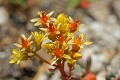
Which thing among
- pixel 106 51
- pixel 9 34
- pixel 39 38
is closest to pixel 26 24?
pixel 9 34

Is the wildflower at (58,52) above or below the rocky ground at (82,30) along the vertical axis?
below

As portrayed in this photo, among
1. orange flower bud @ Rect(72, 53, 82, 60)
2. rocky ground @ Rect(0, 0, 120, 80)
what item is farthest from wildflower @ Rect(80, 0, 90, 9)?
orange flower bud @ Rect(72, 53, 82, 60)

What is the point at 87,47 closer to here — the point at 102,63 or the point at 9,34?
the point at 102,63

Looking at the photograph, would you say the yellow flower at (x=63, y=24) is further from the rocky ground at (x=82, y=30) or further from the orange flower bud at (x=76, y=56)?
the rocky ground at (x=82, y=30)

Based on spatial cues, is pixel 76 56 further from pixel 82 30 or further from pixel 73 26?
pixel 82 30

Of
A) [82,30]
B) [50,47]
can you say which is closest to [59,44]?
[50,47]

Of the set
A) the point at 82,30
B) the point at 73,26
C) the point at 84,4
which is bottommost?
the point at 73,26

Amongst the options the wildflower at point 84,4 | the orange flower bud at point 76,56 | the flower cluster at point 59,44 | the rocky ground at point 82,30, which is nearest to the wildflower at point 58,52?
the flower cluster at point 59,44

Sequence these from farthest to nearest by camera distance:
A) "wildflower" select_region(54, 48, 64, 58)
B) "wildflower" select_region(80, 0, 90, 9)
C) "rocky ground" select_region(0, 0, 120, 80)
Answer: "wildflower" select_region(80, 0, 90, 9), "rocky ground" select_region(0, 0, 120, 80), "wildflower" select_region(54, 48, 64, 58)

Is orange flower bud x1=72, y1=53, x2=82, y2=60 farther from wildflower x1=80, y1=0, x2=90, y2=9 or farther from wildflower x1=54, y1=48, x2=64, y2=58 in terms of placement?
wildflower x1=80, y1=0, x2=90, y2=9
